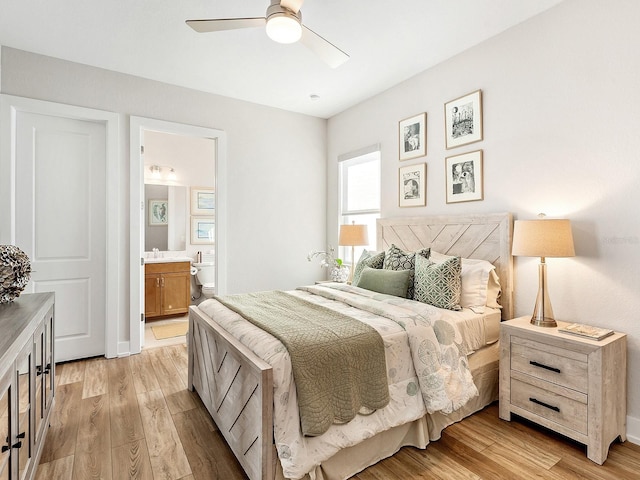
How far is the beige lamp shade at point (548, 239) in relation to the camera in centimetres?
207

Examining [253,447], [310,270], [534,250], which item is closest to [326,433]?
[253,447]

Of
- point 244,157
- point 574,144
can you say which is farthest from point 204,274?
point 574,144

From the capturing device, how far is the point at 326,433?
1.58 meters

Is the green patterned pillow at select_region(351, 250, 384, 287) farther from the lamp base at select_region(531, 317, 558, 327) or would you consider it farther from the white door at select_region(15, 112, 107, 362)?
the white door at select_region(15, 112, 107, 362)

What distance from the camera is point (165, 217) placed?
17.7ft

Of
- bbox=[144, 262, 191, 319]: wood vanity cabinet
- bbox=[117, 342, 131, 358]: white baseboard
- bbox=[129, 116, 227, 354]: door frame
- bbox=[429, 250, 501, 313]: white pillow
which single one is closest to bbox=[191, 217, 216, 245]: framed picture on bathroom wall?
bbox=[144, 262, 191, 319]: wood vanity cabinet

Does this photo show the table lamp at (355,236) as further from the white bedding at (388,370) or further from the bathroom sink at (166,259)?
the bathroom sink at (166,259)

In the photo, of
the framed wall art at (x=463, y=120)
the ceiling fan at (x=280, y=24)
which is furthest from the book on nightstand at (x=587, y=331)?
the ceiling fan at (x=280, y=24)

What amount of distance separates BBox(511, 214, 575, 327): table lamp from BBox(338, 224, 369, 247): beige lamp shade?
5.65 ft

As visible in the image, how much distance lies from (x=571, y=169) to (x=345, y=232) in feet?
6.95

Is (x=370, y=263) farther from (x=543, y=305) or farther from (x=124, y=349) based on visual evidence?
(x=124, y=349)

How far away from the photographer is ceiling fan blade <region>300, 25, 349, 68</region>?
2.11 m

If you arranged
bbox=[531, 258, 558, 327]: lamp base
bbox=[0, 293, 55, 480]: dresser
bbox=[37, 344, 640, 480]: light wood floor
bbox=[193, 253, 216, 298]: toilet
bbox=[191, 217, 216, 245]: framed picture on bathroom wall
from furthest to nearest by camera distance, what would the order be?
bbox=[191, 217, 216, 245]: framed picture on bathroom wall < bbox=[193, 253, 216, 298]: toilet < bbox=[531, 258, 558, 327]: lamp base < bbox=[37, 344, 640, 480]: light wood floor < bbox=[0, 293, 55, 480]: dresser

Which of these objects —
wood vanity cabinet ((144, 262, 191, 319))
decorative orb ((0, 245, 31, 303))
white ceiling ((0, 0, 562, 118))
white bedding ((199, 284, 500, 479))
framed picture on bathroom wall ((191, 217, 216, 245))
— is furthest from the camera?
framed picture on bathroom wall ((191, 217, 216, 245))
